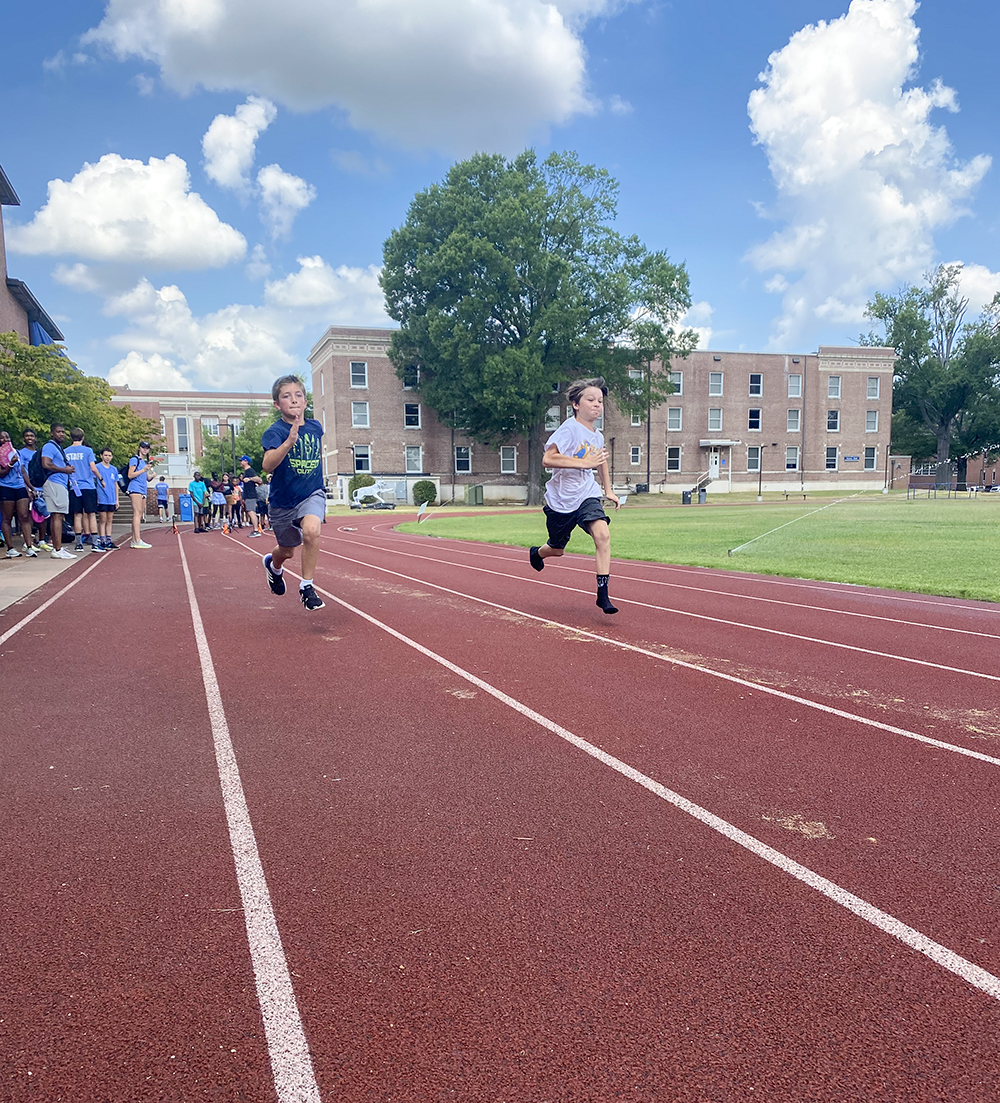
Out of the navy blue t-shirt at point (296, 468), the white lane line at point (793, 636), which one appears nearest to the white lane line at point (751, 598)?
the white lane line at point (793, 636)

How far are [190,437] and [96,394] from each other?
255ft

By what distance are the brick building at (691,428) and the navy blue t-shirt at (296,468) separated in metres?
47.1

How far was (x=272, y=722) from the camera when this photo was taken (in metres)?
4.60

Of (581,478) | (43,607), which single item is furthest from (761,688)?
(43,607)

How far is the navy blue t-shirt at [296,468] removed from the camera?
288 inches

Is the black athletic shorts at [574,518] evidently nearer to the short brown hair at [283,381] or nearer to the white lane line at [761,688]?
the white lane line at [761,688]

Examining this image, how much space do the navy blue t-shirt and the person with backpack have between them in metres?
8.82

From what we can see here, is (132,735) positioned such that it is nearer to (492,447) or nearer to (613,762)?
(613,762)

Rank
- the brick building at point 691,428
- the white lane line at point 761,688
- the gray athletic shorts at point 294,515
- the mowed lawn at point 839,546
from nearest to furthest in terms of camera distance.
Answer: the white lane line at point 761,688, the gray athletic shorts at point 294,515, the mowed lawn at point 839,546, the brick building at point 691,428

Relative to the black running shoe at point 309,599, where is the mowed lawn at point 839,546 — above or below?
below

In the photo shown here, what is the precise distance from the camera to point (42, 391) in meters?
19.8

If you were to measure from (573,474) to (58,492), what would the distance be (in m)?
11.5

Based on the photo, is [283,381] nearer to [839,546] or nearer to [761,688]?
[761,688]

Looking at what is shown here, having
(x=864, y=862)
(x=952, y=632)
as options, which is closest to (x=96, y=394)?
(x=952, y=632)
